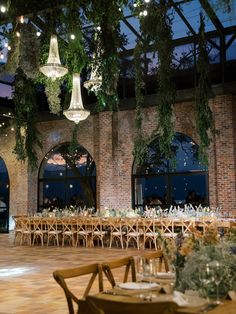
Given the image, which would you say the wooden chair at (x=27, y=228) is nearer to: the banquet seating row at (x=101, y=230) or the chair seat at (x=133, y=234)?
the banquet seating row at (x=101, y=230)

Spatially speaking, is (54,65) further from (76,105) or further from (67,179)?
(67,179)

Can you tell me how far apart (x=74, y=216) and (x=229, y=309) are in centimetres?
1103

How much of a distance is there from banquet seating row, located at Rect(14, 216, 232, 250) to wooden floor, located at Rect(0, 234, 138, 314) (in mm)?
510

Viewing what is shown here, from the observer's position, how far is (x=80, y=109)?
9.87 metres

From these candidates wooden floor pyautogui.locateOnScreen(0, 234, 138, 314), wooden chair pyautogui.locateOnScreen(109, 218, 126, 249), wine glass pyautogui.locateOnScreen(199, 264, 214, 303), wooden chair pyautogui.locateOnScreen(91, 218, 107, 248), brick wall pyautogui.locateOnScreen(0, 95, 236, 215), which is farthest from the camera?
brick wall pyautogui.locateOnScreen(0, 95, 236, 215)

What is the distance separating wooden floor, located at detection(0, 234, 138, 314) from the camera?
5609 millimetres

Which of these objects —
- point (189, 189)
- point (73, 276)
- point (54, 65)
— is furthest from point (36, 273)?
point (189, 189)

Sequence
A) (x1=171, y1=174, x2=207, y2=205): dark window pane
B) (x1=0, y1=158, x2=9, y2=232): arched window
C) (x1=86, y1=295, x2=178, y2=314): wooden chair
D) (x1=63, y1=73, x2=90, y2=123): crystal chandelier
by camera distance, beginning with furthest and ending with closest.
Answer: (x1=0, y1=158, x2=9, y2=232): arched window < (x1=171, y1=174, x2=207, y2=205): dark window pane < (x1=63, y1=73, x2=90, y2=123): crystal chandelier < (x1=86, y1=295, x2=178, y2=314): wooden chair

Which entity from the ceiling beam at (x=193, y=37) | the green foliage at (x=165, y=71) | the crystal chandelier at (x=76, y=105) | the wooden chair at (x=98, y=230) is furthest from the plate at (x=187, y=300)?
the ceiling beam at (x=193, y=37)

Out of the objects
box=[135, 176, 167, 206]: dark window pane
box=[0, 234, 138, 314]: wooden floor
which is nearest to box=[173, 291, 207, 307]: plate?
box=[0, 234, 138, 314]: wooden floor

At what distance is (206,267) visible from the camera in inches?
110

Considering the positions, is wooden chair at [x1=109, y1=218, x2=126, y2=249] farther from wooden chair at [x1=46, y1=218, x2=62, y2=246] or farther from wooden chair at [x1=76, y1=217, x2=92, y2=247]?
wooden chair at [x1=46, y1=218, x2=62, y2=246]

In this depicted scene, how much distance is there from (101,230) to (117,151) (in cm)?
382

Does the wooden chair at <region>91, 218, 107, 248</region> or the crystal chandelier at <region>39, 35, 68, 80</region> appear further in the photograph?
the wooden chair at <region>91, 218, 107, 248</region>
